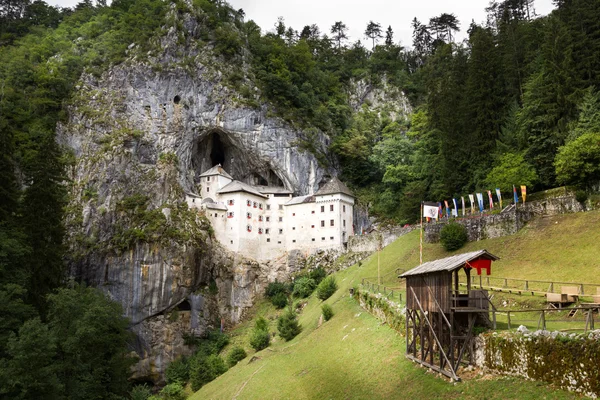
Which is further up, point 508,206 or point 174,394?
point 508,206

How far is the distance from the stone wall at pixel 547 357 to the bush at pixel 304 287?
36842 millimetres

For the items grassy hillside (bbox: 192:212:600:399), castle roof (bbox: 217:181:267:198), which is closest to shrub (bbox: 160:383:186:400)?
grassy hillside (bbox: 192:212:600:399)

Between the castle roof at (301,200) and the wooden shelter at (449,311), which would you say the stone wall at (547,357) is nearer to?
the wooden shelter at (449,311)

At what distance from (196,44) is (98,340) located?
1934 inches

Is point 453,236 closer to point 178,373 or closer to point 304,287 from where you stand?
point 304,287

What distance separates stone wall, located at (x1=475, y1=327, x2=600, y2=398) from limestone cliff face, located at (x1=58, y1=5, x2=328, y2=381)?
45069mm

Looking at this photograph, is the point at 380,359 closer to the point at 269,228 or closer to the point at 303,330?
the point at 303,330

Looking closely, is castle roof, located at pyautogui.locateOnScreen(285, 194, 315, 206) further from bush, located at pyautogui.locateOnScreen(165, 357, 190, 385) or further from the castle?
bush, located at pyautogui.locateOnScreen(165, 357, 190, 385)

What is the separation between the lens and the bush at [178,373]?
5194 cm

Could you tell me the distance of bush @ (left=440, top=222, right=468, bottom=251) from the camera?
4328 centimetres

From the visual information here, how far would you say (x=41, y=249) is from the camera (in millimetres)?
35438

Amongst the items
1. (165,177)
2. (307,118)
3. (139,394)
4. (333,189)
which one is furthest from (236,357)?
(307,118)

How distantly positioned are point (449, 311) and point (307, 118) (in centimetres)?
5613

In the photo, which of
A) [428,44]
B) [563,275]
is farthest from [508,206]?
[428,44]
